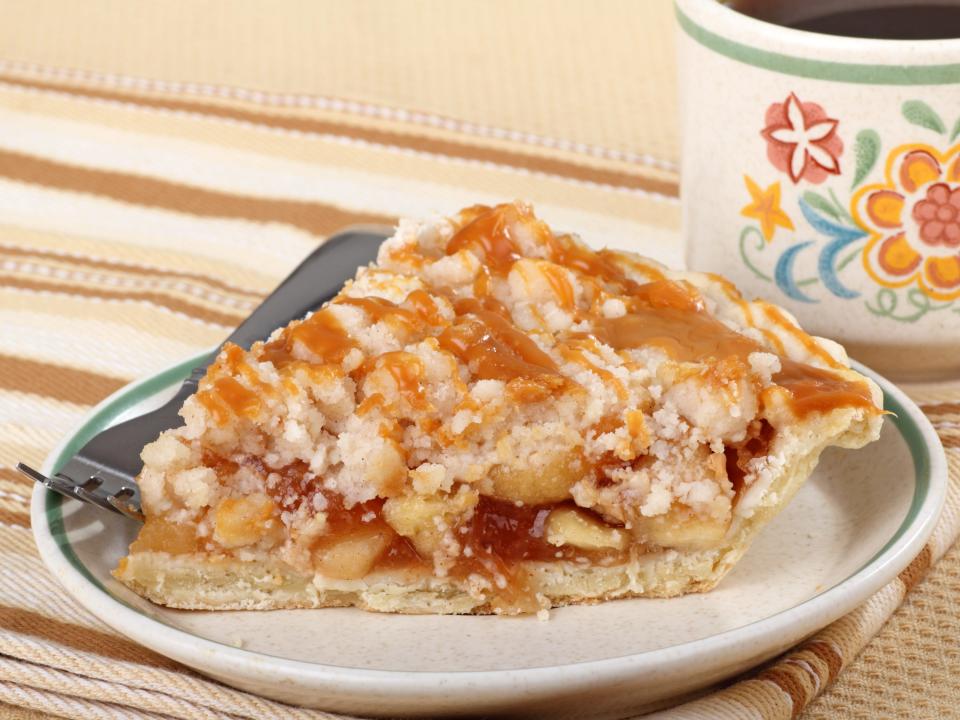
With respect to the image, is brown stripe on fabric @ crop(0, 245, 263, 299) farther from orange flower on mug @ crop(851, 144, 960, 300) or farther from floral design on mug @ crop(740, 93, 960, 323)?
orange flower on mug @ crop(851, 144, 960, 300)

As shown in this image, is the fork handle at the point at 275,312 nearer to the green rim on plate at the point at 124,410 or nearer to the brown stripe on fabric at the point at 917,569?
the green rim on plate at the point at 124,410

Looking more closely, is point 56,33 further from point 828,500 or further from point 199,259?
point 828,500

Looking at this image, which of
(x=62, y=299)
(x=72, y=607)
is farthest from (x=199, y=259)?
(x=72, y=607)

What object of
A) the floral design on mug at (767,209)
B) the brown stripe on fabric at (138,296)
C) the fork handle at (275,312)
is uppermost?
the floral design on mug at (767,209)

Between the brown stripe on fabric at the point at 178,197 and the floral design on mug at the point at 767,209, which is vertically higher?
the floral design on mug at the point at 767,209

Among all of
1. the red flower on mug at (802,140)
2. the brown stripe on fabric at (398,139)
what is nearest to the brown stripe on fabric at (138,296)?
the brown stripe on fabric at (398,139)

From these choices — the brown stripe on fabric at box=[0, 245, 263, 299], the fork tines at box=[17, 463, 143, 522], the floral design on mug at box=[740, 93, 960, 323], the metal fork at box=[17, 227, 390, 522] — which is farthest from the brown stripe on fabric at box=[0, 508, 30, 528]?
the floral design on mug at box=[740, 93, 960, 323]
